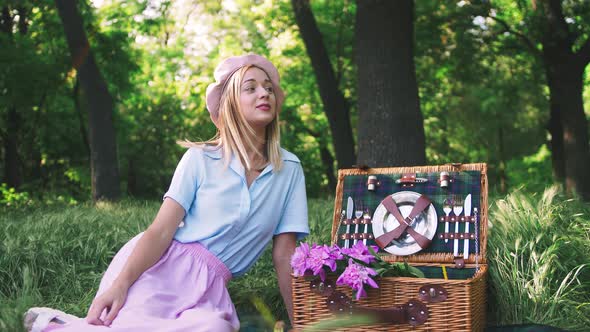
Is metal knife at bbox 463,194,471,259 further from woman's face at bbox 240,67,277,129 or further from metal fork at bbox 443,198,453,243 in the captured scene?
woman's face at bbox 240,67,277,129

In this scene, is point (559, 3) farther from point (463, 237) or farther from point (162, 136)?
point (162, 136)

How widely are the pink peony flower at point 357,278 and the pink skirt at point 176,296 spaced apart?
0.48 m

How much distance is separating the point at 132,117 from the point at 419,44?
10088 millimetres

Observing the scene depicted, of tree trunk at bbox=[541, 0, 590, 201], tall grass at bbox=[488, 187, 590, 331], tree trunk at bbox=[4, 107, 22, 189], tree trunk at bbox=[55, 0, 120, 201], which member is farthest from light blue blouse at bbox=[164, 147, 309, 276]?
tree trunk at bbox=[4, 107, 22, 189]

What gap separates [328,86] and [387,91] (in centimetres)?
342

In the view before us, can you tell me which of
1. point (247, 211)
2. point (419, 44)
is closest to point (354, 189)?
point (247, 211)

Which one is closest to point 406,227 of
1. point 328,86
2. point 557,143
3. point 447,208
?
point 447,208

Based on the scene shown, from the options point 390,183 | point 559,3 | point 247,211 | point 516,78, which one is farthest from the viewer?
point 516,78

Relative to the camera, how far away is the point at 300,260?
2.81 meters

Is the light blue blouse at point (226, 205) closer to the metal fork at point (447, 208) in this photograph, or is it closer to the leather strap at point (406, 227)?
the leather strap at point (406, 227)

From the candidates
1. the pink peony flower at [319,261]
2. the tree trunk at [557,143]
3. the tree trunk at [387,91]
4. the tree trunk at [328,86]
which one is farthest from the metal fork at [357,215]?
the tree trunk at [557,143]

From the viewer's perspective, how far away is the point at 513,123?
19734mm

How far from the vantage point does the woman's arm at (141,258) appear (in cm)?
246

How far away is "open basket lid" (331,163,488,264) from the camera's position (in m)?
3.38
